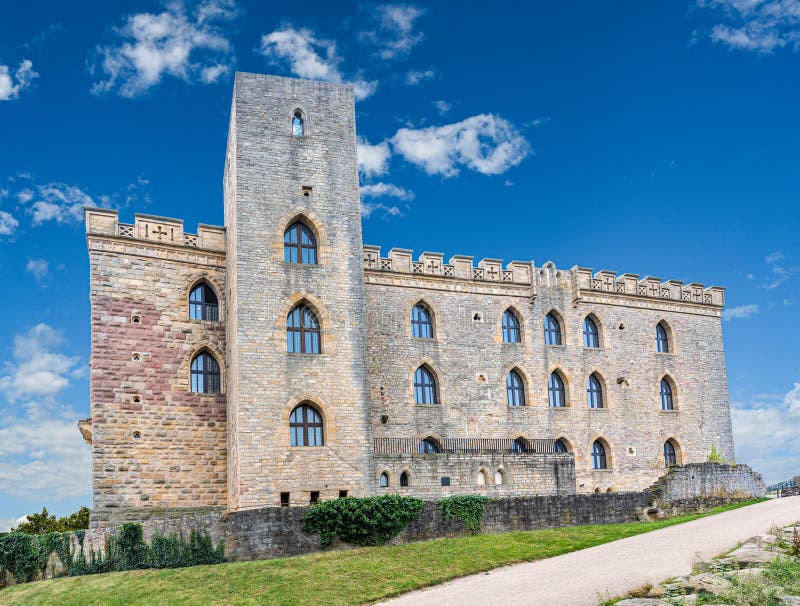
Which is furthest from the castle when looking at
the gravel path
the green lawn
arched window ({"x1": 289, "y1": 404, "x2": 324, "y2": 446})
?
the gravel path

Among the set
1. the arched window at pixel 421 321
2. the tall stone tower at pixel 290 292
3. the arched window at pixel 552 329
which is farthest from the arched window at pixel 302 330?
the arched window at pixel 552 329

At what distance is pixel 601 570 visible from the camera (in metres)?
18.2

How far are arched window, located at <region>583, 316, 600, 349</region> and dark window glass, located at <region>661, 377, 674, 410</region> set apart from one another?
13.1 ft

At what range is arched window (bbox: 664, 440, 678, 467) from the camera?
39.0 metres

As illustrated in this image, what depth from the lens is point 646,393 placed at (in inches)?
1537

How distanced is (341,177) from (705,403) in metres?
21.0

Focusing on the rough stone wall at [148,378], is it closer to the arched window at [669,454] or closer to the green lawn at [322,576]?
the green lawn at [322,576]

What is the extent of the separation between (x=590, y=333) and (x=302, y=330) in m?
14.9

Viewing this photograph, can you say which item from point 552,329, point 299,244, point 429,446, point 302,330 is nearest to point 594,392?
point 552,329

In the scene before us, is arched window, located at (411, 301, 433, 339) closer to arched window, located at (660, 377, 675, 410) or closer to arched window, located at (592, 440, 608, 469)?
arched window, located at (592, 440, 608, 469)

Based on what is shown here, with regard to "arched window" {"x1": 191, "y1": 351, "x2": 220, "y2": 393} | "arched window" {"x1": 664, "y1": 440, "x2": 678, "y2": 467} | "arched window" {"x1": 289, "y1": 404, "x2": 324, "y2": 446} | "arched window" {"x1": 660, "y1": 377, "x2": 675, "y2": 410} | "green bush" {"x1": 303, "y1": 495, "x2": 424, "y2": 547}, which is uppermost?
"arched window" {"x1": 191, "y1": 351, "x2": 220, "y2": 393}

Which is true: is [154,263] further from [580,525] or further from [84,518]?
[580,525]

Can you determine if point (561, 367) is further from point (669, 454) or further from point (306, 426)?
point (306, 426)

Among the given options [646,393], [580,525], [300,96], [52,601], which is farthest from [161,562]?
[646,393]
